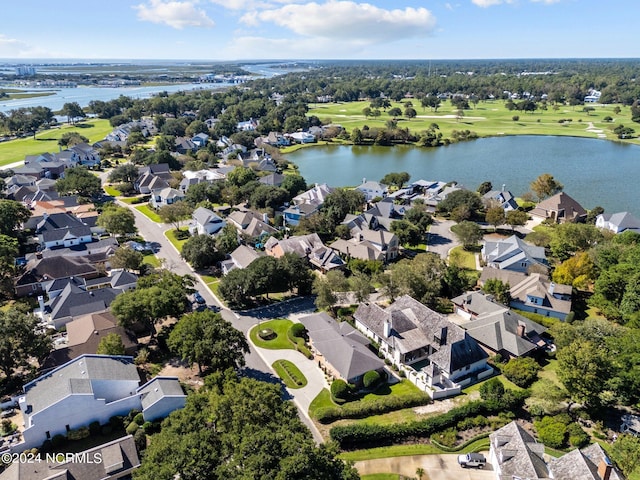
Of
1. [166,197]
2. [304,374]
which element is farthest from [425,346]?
[166,197]

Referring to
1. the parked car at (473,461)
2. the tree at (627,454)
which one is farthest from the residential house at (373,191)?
the tree at (627,454)

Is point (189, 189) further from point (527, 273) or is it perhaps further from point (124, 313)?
point (527, 273)

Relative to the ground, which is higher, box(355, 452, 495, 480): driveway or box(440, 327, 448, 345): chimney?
box(440, 327, 448, 345): chimney

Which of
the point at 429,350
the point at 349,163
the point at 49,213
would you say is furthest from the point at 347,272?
the point at 349,163

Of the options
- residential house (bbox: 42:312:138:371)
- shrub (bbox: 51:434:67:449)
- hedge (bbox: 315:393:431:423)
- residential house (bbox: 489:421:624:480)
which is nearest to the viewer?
residential house (bbox: 489:421:624:480)

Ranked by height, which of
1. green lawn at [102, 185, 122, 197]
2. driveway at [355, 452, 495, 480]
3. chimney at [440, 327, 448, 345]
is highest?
green lawn at [102, 185, 122, 197]

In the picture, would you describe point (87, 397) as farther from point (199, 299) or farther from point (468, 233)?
point (468, 233)

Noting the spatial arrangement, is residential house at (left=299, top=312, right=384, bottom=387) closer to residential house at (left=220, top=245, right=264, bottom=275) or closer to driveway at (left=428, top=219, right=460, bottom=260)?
residential house at (left=220, top=245, right=264, bottom=275)

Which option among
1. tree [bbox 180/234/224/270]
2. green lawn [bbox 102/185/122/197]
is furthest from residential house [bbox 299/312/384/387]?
green lawn [bbox 102/185/122/197]
